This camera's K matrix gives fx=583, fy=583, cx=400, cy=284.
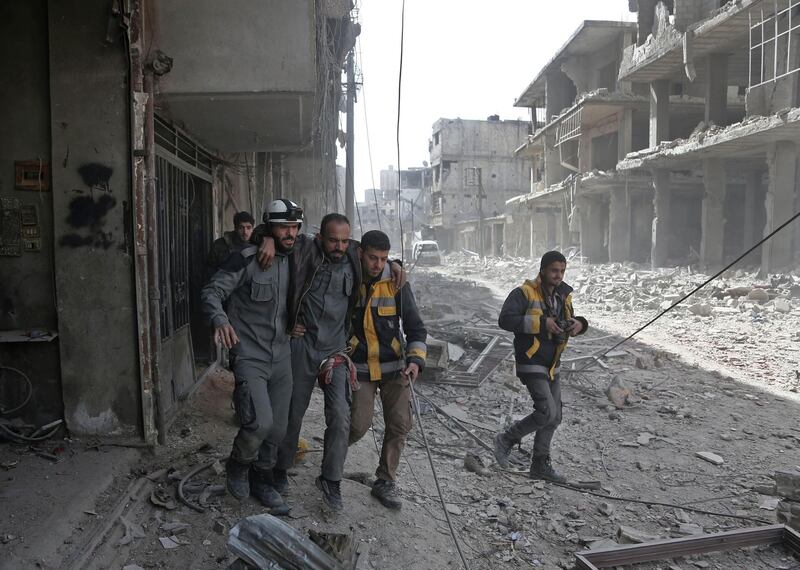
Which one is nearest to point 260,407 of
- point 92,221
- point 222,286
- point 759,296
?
point 222,286

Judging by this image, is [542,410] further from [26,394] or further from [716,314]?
[716,314]

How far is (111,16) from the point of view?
3848 millimetres

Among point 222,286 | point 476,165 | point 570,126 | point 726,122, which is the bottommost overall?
point 222,286

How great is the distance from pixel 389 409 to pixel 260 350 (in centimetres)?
90

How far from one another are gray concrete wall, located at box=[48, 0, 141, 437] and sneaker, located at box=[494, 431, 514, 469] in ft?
9.26

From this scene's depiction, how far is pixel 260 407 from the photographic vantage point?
330cm

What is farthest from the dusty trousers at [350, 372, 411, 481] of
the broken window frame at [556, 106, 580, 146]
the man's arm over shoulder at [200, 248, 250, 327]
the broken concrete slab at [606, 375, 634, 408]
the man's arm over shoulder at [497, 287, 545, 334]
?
the broken window frame at [556, 106, 580, 146]

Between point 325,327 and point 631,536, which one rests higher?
point 325,327

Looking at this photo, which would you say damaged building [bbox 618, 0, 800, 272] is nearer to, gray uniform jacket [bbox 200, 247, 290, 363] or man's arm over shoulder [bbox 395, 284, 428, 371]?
man's arm over shoulder [bbox 395, 284, 428, 371]

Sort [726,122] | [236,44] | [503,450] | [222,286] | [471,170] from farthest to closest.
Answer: [471,170] → [726,122] → [503,450] → [236,44] → [222,286]

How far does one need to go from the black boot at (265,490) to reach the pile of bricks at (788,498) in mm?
3290

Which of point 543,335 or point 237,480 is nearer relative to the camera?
point 237,480

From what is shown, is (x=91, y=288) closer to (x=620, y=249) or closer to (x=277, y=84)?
(x=277, y=84)

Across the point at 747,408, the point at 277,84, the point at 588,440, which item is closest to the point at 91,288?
the point at 277,84
